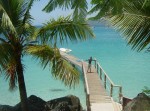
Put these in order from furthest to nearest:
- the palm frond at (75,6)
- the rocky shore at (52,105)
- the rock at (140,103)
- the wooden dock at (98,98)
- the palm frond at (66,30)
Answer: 1. the wooden dock at (98,98)
2. the rocky shore at (52,105)
3. the palm frond at (66,30)
4. the rock at (140,103)
5. the palm frond at (75,6)

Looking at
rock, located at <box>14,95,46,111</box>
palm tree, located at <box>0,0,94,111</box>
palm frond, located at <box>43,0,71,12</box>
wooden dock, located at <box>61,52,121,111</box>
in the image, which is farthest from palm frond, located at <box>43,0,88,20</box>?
rock, located at <box>14,95,46,111</box>

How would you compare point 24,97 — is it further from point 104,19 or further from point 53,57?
point 104,19

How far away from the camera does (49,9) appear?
4656 millimetres

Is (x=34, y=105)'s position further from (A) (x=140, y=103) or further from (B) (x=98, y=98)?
(A) (x=140, y=103)

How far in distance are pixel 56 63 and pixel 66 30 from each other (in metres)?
0.73

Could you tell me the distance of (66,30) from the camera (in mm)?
7750

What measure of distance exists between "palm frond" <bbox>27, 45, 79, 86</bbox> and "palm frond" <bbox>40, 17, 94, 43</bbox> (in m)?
0.30

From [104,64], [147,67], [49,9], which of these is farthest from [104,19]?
[104,64]

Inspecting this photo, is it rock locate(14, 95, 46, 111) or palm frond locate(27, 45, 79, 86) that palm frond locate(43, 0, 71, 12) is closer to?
palm frond locate(27, 45, 79, 86)

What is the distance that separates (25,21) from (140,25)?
513 centimetres

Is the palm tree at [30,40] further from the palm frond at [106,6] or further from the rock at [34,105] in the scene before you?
the palm frond at [106,6]

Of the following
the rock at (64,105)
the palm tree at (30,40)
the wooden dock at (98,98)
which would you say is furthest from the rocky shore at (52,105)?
the palm tree at (30,40)

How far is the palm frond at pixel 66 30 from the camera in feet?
25.2

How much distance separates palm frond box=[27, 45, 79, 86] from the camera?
7.69 m
